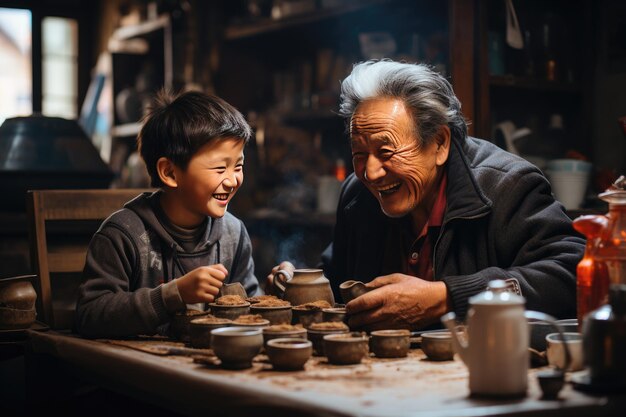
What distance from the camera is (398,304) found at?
6.93 feet

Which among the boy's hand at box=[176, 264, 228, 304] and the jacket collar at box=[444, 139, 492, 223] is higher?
the jacket collar at box=[444, 139, 492, 223]

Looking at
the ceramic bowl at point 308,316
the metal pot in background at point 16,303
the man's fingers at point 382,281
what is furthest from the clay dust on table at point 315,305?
the metal pot in background at point 16,303

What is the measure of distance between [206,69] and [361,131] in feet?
11.2

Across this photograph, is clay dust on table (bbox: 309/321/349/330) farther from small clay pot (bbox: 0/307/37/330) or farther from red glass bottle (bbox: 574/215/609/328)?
small clay pot (bbox: 0/307/37/330)

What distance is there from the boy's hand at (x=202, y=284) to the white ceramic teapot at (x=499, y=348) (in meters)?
0.86

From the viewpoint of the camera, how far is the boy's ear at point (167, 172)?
2.64 meters

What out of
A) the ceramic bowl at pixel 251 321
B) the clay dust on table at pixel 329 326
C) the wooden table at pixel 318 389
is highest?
the ceramic bowl at pixel 251 321

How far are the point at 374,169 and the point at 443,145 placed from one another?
0.89 feet

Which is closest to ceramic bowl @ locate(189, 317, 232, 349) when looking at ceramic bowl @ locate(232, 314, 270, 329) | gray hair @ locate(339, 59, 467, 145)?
ceramic bowl @ locate(232, 314, 270, 329)

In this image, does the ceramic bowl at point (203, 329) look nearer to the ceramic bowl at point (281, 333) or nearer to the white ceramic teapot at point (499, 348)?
the ceramic bowl at point (281, 333)

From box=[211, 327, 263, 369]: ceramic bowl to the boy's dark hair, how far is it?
0.95 metres

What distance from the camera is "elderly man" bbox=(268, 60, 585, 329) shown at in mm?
2393

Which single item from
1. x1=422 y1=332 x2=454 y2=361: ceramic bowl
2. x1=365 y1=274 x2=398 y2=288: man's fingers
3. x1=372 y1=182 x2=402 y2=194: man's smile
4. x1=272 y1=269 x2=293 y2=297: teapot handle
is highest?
x1=372 y1=182 x2=402 y2=194: man's smile

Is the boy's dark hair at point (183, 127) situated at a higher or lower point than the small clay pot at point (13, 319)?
higher
